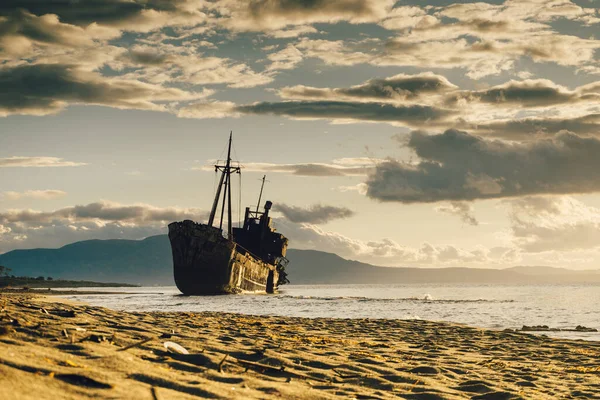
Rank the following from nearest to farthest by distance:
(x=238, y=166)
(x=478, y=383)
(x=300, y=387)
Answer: (x=300, y=387), (x=478, y=383), (x=238, y=166)

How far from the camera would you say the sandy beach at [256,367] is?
5.22 metres

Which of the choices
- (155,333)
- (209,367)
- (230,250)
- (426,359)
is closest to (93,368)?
(209,367)

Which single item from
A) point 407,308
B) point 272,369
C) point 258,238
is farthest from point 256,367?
point 258,238

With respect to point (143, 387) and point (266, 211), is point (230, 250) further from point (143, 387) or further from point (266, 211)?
point (143, 387)

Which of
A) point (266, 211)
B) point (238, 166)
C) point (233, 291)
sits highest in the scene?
point (238, 166)

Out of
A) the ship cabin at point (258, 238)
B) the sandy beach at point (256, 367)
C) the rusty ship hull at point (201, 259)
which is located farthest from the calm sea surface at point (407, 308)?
the ship cabin at point (258, 238)

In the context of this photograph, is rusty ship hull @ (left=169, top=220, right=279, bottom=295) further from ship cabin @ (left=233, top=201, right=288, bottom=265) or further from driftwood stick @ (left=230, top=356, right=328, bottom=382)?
driftwood stick @ (left=230, top=356, right=328, bottom=382)

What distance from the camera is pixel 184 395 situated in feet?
17.5

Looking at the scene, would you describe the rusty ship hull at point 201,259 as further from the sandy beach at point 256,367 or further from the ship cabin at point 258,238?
the sandy beach at point 256,367

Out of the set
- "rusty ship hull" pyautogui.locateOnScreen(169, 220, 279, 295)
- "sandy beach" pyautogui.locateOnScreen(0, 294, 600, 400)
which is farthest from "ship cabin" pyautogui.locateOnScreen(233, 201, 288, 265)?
"sandy beach" pyautogui.locateOnScreen(0, 294, 600, 400)

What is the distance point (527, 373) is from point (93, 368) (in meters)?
6.98

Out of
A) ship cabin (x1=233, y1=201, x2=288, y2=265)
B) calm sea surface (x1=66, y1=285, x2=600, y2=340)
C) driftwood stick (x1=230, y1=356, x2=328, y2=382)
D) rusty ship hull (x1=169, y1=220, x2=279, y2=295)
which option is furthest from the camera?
ship cabin (x1=233, y1=201, x2=288, y2=265)

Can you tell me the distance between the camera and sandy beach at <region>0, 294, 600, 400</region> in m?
5.22

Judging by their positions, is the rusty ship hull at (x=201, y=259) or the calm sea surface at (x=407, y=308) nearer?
the calm sea surface at (x=407, y=308)
